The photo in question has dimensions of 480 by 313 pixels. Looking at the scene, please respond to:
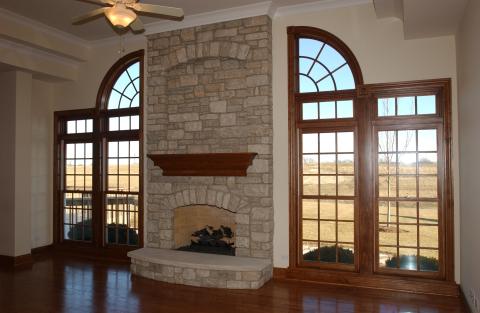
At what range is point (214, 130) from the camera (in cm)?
557

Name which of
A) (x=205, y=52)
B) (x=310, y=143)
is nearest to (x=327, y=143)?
(x=310, y=143)

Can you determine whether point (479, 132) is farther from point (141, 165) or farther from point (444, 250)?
point (141, 165)

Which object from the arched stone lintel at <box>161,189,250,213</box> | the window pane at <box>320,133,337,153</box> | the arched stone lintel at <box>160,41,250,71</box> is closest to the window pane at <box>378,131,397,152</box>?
the window pane at <box>320,133,337,153</box>

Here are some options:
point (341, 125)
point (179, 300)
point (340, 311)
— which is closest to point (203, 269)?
point (179, 300)

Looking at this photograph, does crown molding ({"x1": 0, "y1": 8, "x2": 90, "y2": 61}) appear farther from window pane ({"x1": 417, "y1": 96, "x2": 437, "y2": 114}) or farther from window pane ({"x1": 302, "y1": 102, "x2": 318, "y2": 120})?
window pane ({"x1": 417, "y1": 96, "x2": 437, "y2": 114})

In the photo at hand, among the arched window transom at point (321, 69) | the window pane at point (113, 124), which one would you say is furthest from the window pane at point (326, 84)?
the window pane at point (113, 124)

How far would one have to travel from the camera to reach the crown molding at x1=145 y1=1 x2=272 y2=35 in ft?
17.0

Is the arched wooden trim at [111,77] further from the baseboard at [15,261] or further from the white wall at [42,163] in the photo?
the baseboard at [15,261]

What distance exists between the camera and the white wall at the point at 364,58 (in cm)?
463

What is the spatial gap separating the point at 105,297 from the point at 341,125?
3.81 meters

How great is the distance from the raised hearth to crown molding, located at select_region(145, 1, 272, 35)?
3479 mm

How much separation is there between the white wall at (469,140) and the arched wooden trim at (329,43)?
119 cm

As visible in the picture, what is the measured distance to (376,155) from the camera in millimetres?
4934

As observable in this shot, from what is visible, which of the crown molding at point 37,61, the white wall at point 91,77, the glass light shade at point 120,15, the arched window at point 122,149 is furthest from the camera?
the white wall at point 91,77
